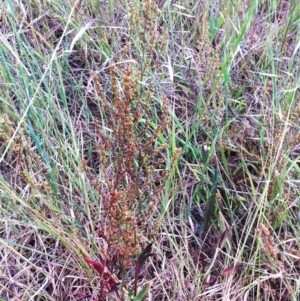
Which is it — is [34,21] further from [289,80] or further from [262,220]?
[262,220]

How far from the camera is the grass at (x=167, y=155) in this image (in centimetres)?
108

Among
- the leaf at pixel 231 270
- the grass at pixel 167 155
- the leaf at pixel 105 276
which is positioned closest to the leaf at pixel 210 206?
the grass at pixel 167 155

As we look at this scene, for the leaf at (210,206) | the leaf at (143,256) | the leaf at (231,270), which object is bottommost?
the leaf at (231,270)

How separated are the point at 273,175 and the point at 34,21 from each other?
0.85 m

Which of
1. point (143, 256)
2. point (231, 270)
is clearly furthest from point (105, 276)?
point (231, 270)

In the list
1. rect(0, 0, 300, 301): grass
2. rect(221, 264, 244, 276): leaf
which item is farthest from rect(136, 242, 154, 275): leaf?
rect(221, 264, 244, 276): leaf

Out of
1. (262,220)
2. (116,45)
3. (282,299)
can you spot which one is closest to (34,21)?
(116,45)

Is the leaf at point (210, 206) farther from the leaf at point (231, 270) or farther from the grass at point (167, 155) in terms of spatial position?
the leaf at point (231, 270)

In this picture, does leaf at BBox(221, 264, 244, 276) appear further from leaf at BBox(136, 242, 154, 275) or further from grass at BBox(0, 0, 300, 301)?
leaf at BBox(136, 242, 154, 275)

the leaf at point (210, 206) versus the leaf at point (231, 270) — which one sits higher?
the leaf at point (210, 206)

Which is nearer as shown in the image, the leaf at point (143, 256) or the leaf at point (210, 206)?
the leaf at point (143, 256)

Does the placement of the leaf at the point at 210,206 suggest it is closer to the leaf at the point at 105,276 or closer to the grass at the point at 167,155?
the grass at the point at 167,155

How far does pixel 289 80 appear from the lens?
1.41 m

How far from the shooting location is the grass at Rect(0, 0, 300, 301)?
1.08m
